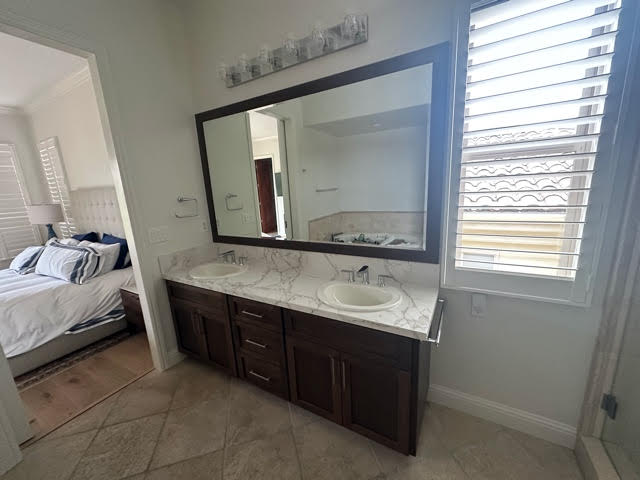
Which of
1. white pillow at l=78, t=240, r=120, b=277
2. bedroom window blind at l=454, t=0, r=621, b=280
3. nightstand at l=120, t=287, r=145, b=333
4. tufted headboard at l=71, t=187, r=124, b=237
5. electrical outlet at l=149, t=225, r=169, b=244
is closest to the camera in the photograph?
bedroom window blind at l=454, t=0, r=621, b=280

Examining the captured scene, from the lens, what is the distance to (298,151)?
1751 mm

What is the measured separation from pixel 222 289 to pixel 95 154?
2.86m

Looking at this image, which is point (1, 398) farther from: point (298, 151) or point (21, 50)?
point (21, 50)

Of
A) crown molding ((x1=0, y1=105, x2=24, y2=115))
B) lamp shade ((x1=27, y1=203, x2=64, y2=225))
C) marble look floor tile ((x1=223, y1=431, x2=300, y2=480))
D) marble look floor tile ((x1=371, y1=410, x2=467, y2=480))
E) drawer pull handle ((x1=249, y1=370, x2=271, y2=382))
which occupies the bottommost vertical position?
marble look floor tile ((x1=371, y1=410, x2=467, y2=480))

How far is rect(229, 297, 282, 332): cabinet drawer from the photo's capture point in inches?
58.9

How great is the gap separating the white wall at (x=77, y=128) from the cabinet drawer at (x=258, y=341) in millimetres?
2684

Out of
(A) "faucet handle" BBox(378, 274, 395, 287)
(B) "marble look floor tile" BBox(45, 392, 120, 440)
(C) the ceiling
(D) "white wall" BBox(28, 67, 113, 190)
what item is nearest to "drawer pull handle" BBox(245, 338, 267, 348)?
(A) "faucet handle" BBox(378, 274, 395, 287)

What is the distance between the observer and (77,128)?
10.5 feet

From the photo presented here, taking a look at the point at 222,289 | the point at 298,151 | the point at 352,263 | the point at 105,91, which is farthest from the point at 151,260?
the point at 352,263

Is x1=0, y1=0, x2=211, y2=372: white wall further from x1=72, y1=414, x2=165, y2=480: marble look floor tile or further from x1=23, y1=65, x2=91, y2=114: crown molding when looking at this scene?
x1=23, y1=65, x2=91, y2=114: crown molding

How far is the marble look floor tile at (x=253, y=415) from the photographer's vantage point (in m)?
1.50

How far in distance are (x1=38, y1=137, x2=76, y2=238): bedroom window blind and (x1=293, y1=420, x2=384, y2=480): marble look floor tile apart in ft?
14.3

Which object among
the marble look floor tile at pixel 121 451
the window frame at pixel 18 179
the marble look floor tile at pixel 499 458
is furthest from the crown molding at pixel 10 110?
the marble look floor tile at pixel 499 458

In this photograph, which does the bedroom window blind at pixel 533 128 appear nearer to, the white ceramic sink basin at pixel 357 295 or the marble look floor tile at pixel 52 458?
the white ceramic sink basin at pixel 357 295
